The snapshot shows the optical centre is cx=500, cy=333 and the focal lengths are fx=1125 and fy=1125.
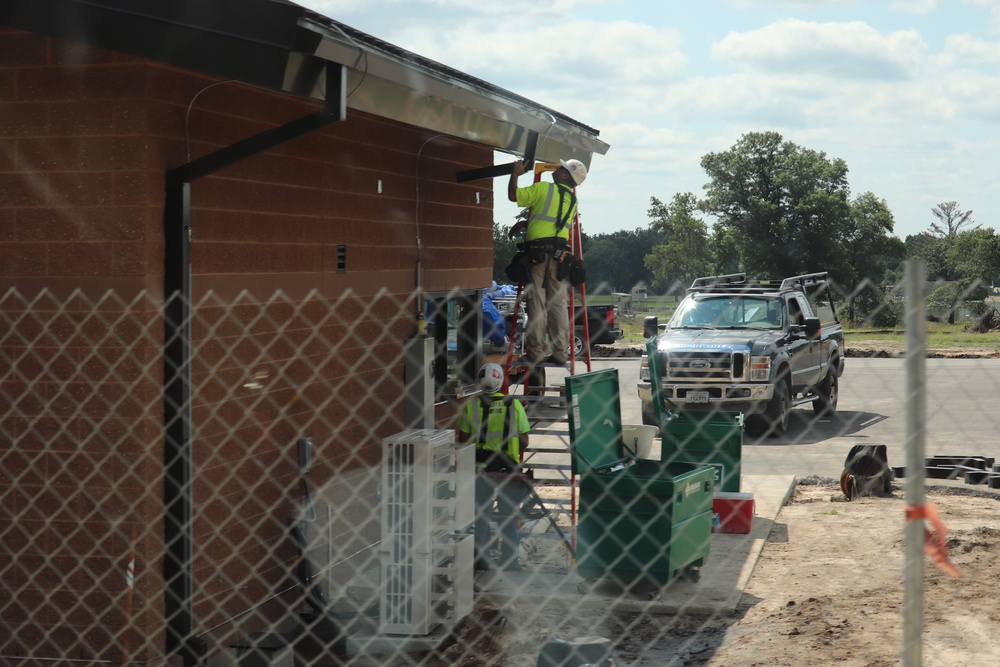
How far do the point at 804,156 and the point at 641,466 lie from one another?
179 feet

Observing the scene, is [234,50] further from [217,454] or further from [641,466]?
[641,466]

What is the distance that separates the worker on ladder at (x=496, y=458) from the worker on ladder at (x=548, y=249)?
894mm

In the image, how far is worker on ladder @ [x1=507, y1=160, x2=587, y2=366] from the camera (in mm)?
9828

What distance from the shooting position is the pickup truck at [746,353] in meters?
15.9

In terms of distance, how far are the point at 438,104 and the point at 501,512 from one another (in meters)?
3.42

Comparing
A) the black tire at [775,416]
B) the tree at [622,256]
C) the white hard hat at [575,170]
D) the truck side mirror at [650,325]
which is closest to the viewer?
the white hard hat at [575,170]

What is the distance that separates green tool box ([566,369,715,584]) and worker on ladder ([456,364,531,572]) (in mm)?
602

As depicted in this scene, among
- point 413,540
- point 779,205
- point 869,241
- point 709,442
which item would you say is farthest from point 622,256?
point 413,540

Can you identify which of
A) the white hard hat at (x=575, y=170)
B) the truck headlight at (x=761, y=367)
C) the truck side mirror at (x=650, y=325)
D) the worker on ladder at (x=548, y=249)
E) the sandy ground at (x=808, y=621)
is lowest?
the sandy ground at (x=808, y=621)

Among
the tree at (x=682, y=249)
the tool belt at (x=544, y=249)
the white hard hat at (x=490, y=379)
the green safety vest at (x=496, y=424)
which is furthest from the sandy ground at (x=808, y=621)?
the tree at (x=682, y=249)

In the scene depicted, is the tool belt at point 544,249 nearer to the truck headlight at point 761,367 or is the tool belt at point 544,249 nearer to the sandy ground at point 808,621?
the sandy ground at point 808,621

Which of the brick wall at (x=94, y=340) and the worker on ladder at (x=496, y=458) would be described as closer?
the brick wall at (x=94, y=340)

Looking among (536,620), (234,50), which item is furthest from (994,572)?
(234,50)

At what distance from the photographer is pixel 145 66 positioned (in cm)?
623
